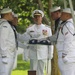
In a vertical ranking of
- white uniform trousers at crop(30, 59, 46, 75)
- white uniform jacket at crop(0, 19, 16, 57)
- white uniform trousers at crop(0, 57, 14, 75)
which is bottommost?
white uniform trousers at crop(30, 59, 46, 75)

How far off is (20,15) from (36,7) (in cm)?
109

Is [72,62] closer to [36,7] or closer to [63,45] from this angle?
[63,45]

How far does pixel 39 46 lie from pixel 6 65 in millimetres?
1316

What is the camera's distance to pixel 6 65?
25.7 feet

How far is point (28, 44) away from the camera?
8977mm

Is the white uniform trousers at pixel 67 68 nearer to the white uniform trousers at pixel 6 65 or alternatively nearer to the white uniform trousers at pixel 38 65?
the white uniform trousers at pixel 6 65

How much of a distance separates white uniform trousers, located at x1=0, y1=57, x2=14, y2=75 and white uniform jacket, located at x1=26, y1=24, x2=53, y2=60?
3.74 feet

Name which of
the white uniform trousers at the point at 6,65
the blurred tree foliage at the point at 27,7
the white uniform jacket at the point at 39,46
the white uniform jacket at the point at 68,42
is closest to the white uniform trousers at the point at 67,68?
the white uniform jacket at the point at 68,42

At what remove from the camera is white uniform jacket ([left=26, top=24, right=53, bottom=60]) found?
29.3 feet

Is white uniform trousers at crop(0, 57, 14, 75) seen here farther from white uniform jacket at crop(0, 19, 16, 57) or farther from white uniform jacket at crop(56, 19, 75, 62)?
white uniform jacket at crop(56, 19, 75, 62)

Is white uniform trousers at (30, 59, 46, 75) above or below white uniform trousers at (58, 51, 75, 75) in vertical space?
below

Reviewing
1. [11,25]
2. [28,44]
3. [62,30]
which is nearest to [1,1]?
[28,44]

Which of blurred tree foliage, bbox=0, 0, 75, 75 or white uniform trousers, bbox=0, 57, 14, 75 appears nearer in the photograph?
white uniform trousers, bbox=0, 57, 14, 75

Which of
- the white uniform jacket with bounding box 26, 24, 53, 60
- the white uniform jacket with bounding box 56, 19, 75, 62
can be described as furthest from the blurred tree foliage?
the white uniform jacket with bounding box 56, 19, 75, 62
